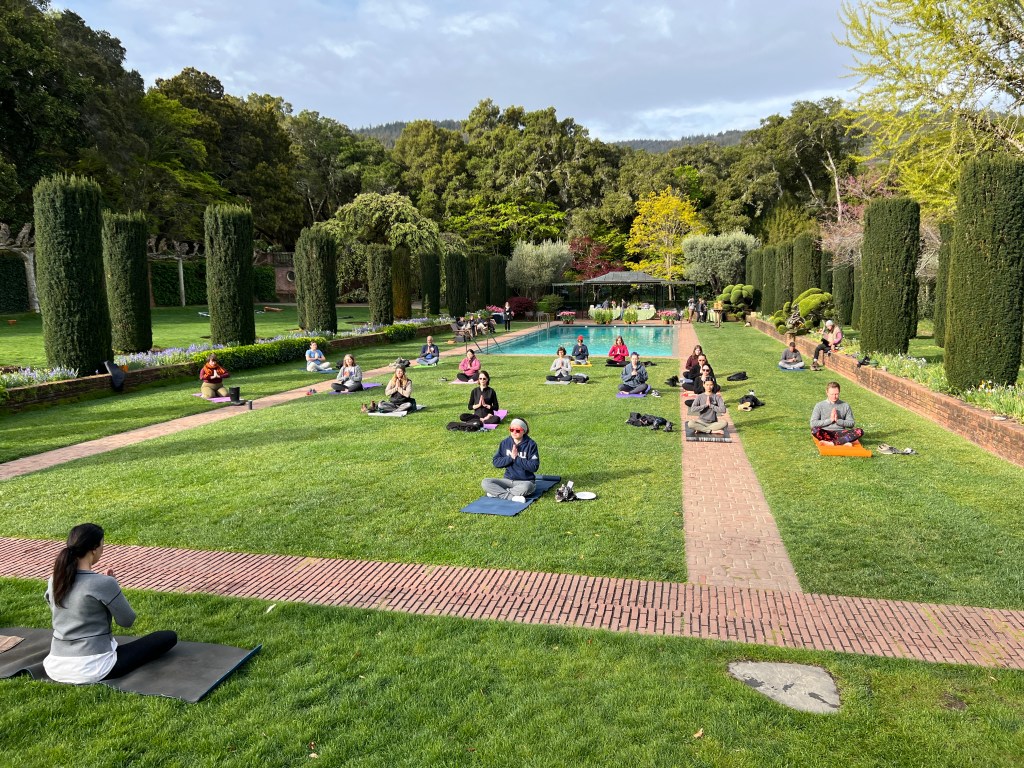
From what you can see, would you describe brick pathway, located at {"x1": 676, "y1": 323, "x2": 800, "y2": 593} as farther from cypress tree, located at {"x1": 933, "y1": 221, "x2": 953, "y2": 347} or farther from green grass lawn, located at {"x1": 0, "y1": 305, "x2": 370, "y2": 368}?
green grass lawn, located at {"x1": 0, "y1": 305, "x2": 370, "y2": 368}

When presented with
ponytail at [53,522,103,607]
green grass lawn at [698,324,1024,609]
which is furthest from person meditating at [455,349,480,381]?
ponytail at [53,522,103,607]

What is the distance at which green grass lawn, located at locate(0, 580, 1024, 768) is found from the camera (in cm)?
375

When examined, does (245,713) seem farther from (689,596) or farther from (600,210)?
(600,210)

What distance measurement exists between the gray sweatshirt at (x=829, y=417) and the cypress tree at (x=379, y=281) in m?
25.6

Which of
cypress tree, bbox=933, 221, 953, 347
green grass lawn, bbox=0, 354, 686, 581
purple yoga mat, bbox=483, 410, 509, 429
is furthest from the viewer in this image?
cypress tree, bbox=933, 221, 953, 347

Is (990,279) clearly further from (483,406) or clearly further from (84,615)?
(84,615)

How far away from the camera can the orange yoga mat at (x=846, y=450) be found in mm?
10266

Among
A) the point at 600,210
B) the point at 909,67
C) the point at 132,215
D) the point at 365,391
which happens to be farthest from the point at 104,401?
the point at 600,210

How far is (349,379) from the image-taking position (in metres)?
16.8

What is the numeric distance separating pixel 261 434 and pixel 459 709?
9.17 m

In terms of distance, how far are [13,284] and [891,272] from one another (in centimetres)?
4507

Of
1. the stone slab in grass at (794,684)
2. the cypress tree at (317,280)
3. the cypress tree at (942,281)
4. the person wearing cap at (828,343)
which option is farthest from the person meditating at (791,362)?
the cypress tree at (317,280)

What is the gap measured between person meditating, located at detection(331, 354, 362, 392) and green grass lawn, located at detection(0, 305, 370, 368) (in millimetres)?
9495

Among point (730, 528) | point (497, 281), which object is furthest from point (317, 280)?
point (730, 528)
